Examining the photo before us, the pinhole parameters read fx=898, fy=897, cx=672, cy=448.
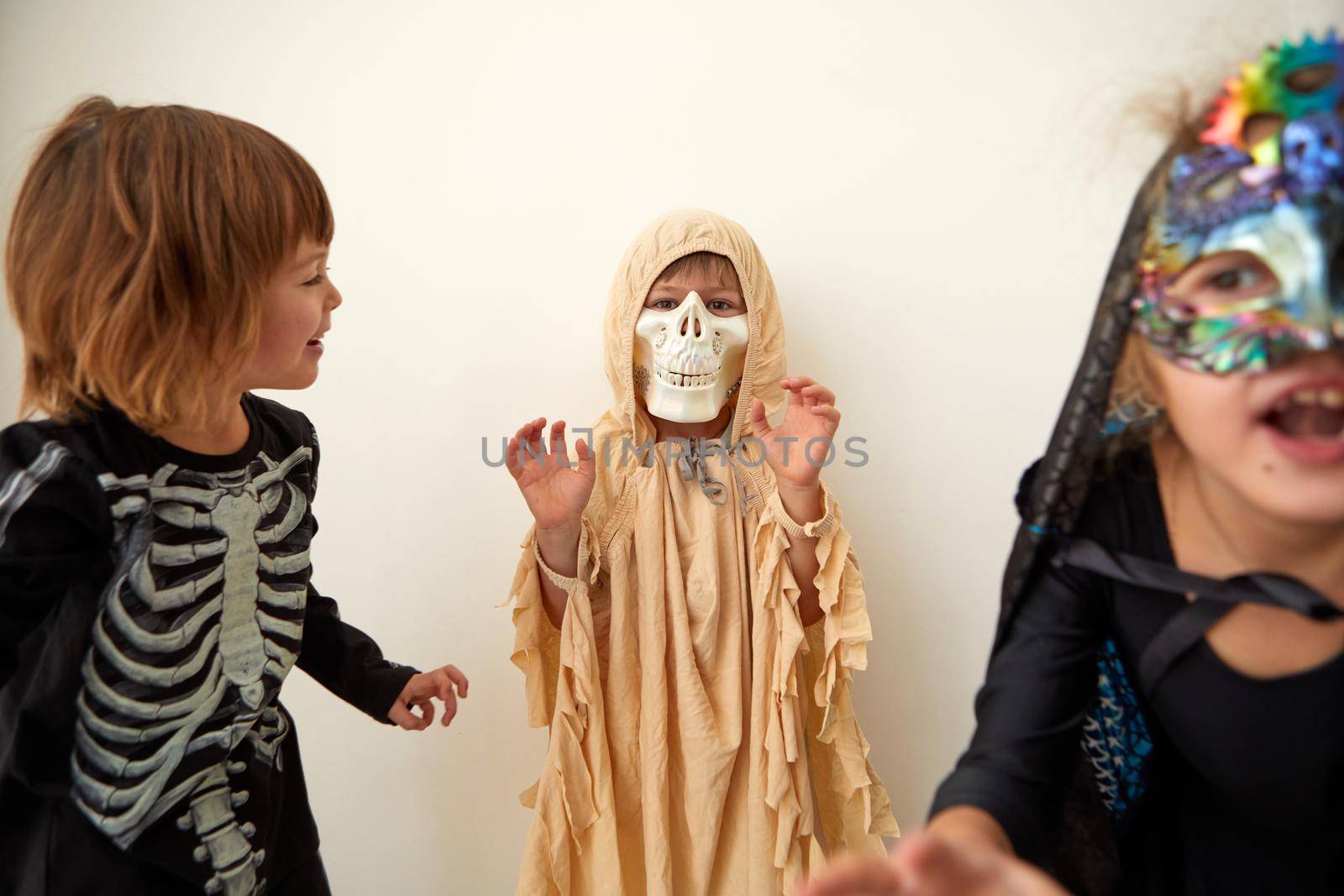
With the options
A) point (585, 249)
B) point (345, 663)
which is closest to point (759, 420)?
point (585, 249)

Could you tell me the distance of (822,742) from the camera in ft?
4.17

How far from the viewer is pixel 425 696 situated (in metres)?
1.11

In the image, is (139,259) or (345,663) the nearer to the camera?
(139,259)

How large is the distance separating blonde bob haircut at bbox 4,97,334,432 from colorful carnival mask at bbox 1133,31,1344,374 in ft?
2.63

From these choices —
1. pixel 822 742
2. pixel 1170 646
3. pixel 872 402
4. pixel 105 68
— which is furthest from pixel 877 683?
pixel 105 68

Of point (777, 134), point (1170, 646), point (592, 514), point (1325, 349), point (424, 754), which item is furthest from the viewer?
point (424, 754)

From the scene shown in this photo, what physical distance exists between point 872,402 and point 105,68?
142 cm

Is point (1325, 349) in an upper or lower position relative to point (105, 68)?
lower

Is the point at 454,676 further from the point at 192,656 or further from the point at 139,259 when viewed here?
the point at 139,259

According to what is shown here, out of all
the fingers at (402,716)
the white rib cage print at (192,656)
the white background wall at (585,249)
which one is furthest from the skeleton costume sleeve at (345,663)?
the white background wall at (585,249)

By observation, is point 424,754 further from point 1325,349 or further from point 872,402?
point 1325,349

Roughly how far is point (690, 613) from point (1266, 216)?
0.84 meters

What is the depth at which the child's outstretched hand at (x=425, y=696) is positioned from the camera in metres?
1.10

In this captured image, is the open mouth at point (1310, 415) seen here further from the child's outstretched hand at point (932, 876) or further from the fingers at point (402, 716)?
the fingers at point (402, 716)
